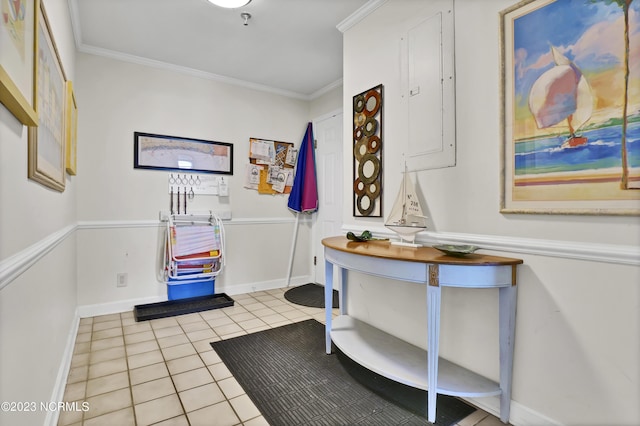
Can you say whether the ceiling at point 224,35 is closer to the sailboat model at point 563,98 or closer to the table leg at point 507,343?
the sailboat model at point 563,98

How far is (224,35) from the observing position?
2678mm

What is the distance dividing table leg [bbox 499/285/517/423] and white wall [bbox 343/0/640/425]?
0.04m

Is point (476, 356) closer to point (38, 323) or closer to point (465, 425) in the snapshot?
point (465, 425)

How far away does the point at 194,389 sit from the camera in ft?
5.76

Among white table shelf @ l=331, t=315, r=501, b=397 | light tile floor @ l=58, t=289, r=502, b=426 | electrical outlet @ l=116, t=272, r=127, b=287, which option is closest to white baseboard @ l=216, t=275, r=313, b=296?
light tile floor @ l=58, t=289, r=502, b=426

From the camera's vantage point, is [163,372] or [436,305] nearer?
[436,305]

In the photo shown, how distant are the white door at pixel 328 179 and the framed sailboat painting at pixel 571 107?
232 cm

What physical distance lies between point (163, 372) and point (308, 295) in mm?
1844

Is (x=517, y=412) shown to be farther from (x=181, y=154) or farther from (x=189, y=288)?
(x=181, y=154)

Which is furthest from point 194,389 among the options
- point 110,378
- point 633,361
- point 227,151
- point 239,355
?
point 227,151

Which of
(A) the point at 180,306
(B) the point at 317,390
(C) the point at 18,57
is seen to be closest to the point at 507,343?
(B) the point at 317,390

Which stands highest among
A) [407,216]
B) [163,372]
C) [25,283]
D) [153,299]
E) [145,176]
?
[145,176]

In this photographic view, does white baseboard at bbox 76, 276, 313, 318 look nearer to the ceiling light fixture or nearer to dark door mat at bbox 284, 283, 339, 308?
dark door mat at bbox 284, 283, 339, 308

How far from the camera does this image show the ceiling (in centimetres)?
230
